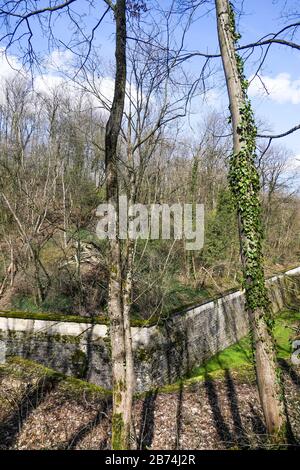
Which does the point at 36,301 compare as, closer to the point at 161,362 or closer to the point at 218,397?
the point at 161,362

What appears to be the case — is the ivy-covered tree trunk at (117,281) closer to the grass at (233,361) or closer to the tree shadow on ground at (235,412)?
the tree shadow on ground at (235,412)

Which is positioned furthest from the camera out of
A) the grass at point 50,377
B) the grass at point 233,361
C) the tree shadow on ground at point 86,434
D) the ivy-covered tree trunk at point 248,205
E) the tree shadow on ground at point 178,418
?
the grass at point 233,361

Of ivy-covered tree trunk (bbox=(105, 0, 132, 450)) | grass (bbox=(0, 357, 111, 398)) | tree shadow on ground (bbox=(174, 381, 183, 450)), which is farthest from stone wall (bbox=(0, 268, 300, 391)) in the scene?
ivy-covered tree trunk (bbox=(105, 0, 132, 450))

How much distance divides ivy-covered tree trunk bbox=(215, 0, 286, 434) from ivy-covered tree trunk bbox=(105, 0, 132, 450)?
1.44m

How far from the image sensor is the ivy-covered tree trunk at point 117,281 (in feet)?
13.7

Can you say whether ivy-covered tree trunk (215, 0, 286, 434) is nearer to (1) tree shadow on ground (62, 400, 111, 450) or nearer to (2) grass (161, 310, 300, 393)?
(1) tree shadow on ground (62, 400, 111, 450)

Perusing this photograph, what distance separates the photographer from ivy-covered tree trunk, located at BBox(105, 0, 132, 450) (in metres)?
4.18

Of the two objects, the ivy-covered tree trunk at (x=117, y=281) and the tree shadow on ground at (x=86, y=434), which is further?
the tree shadow on ground at (x=86, y=434)

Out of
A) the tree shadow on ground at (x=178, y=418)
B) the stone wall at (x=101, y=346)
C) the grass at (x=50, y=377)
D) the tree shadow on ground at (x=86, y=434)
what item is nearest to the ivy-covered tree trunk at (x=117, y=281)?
the tree shadow on ground at (x=86, y=434)

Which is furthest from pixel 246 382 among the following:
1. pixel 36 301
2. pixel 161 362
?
A: pixel 36 301

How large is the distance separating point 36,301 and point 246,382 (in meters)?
7.62

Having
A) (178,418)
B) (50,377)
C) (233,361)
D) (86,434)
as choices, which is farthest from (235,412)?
(233,361)

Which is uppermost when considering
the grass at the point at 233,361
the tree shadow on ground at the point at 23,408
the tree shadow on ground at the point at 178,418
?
the tree shadow on ground at the point at 23,408

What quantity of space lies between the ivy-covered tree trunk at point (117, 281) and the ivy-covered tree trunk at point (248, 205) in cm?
144
